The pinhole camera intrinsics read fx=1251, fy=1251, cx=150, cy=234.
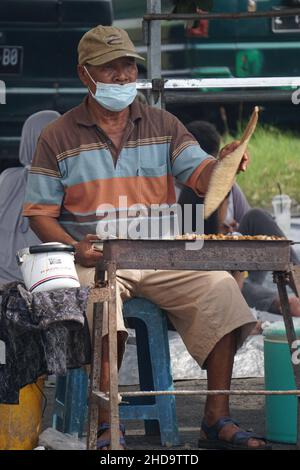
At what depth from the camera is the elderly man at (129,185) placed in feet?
16.0

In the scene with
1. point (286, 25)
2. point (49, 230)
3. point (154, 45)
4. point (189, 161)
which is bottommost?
point (49, 230)

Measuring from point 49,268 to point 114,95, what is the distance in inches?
38.7

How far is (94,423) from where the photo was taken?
4.50 m

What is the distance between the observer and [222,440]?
488 centimetres

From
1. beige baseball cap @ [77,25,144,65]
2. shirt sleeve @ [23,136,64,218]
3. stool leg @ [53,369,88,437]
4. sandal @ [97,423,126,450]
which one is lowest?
sandal @ [97,423,126,450]

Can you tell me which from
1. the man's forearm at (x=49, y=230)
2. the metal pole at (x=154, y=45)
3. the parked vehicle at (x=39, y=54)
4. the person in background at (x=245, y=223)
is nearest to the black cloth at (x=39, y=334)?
the man's forearm at (x=49, y=230)

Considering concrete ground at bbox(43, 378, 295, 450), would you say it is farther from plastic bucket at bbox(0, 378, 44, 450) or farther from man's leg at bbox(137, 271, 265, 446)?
plastic bucket at bbox(0, 378, 44, 450)

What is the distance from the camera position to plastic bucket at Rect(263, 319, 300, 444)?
16.7ft

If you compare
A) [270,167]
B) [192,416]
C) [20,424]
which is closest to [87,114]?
[20,424]

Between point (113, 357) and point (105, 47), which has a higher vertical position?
point (105, 47)

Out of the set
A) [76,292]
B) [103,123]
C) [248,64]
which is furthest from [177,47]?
[76,292]

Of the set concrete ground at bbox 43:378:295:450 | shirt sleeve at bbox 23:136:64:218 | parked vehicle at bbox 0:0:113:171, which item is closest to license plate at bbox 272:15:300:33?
parked vehicle at bbox 0:0:113:171

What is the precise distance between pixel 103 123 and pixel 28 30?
2427mm

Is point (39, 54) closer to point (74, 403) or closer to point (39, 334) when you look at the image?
point (74, 403)
